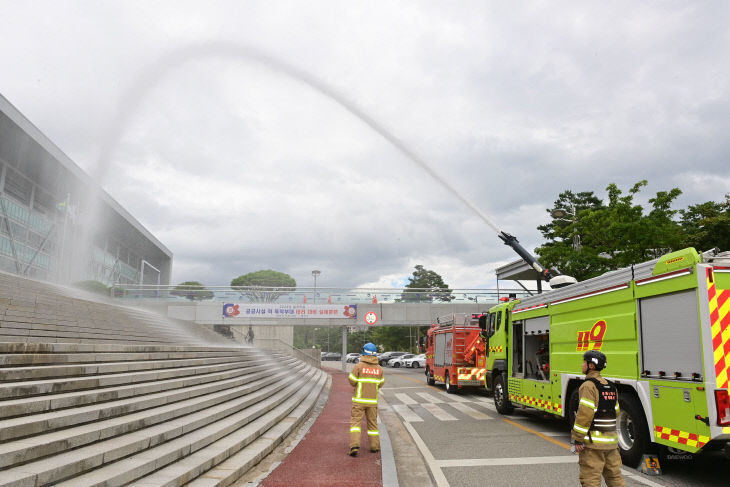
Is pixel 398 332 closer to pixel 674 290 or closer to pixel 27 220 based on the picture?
pixel 27 220

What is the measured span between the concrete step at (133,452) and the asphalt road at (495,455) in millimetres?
2916

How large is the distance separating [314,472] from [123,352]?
423 cm

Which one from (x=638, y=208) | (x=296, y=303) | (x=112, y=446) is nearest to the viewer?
(x=112, y=446)

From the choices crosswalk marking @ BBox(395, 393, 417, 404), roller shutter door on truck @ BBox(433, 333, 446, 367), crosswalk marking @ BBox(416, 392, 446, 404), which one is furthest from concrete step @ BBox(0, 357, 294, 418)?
roller shutter door on truck @ BBox(433, 333, 446, 367)

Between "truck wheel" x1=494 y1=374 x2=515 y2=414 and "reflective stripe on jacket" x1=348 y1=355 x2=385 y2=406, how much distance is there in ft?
18.5

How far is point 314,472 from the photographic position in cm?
683

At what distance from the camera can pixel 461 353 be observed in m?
19.9

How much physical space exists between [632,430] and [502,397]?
5.84 metres

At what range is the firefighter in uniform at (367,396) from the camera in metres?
8.11

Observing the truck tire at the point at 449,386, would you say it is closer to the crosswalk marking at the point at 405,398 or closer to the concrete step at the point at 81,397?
the crosswalk marking at the point at 405,398

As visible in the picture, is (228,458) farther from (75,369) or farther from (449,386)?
(449,386)

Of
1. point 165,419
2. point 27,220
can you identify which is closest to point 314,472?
point 165,419

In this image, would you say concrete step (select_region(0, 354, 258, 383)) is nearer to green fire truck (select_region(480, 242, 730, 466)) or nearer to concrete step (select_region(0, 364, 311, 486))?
concrete step (select_region(0, 364, 311, 486))

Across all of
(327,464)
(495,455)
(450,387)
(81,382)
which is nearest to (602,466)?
(495,455)
